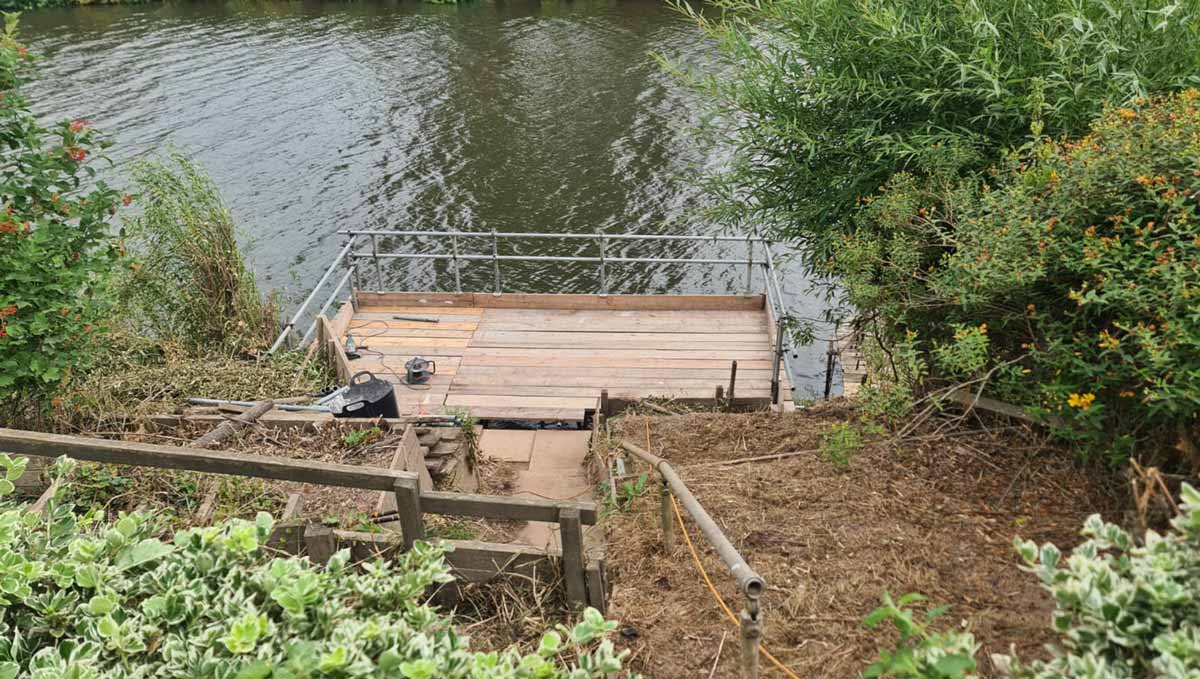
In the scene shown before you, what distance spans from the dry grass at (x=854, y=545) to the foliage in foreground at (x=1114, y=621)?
1180mm

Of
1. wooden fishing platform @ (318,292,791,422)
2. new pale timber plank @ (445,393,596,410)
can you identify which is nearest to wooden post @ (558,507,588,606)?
wooden fishing platform @ (318,292,791,422)

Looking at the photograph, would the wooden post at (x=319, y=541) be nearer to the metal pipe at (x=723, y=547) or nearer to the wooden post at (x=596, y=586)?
the wooden post at (x=596, y=586)

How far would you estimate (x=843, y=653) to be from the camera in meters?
3.34

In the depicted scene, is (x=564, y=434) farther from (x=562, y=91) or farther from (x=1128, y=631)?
(x=562, y=91)

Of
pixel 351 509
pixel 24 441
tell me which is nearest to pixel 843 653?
pixel 351 509

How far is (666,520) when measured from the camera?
4.28 m

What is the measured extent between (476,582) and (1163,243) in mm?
3362

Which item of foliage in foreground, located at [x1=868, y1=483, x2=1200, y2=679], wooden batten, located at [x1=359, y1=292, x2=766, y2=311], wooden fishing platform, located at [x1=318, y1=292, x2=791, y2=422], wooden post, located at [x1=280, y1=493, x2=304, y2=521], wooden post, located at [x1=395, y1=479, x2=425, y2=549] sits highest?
foliage in foreground, located at [x1=868, y1=483, x2=1200, y2=679]

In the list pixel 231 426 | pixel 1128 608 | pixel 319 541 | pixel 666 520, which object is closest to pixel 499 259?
pixel 231 426

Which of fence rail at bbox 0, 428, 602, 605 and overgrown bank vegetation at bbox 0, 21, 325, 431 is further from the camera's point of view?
overgrown bank vegetation at bbox 0, 21, 325, 431

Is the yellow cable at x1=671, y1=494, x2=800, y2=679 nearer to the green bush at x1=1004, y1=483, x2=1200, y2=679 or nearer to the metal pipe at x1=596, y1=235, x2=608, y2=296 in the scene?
the green bush at x1=1004, y1=483, x2=1200, y2=679

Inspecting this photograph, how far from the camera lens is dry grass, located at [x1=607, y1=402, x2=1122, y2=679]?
3.46 m

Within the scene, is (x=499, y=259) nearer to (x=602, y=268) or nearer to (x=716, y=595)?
(x=602, y=268)

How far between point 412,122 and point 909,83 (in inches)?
680
